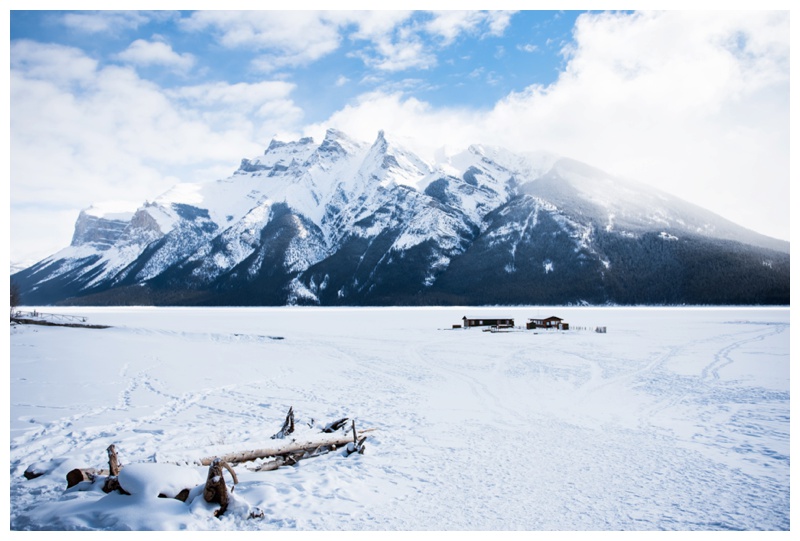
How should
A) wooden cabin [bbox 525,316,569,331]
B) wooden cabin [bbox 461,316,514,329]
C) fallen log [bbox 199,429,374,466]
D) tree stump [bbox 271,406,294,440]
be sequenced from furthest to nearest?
wooden cabin [bbox 461,316,514,329], wooden cabin [bbox 525,316,569,331], tree stump [bbox 271,406,294,440], fallen log [bbox 199,429,374,466]

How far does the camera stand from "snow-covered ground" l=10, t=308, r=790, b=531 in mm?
7562

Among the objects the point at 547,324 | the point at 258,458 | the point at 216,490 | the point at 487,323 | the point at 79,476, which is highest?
the point at 216,490

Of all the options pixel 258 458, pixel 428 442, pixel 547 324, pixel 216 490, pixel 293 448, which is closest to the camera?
pixel 216 490

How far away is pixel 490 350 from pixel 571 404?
62.1ft

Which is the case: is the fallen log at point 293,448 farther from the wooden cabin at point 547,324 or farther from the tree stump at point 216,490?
the wooden cabin at point 547,324

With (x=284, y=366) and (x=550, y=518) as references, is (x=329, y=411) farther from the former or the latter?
(x=284, y=366)

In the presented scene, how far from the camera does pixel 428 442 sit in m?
11.8

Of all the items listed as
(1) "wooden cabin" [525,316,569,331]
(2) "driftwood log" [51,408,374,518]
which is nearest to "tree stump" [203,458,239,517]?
(2) "driftwood log" [51,408,374,518]

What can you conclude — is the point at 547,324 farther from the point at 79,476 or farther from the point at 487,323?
the point at 79,476

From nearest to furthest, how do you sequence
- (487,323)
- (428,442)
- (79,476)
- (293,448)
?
(79,476) < (293,448) < (428,442) < (487,323)

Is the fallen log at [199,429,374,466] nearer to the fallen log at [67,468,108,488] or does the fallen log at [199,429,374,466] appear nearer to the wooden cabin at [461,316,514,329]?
the fallen log at [67,468,108,488]

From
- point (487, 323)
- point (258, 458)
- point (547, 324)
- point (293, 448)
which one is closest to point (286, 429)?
point (293, 448)

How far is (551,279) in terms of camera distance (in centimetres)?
18475

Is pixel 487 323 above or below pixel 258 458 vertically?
below
